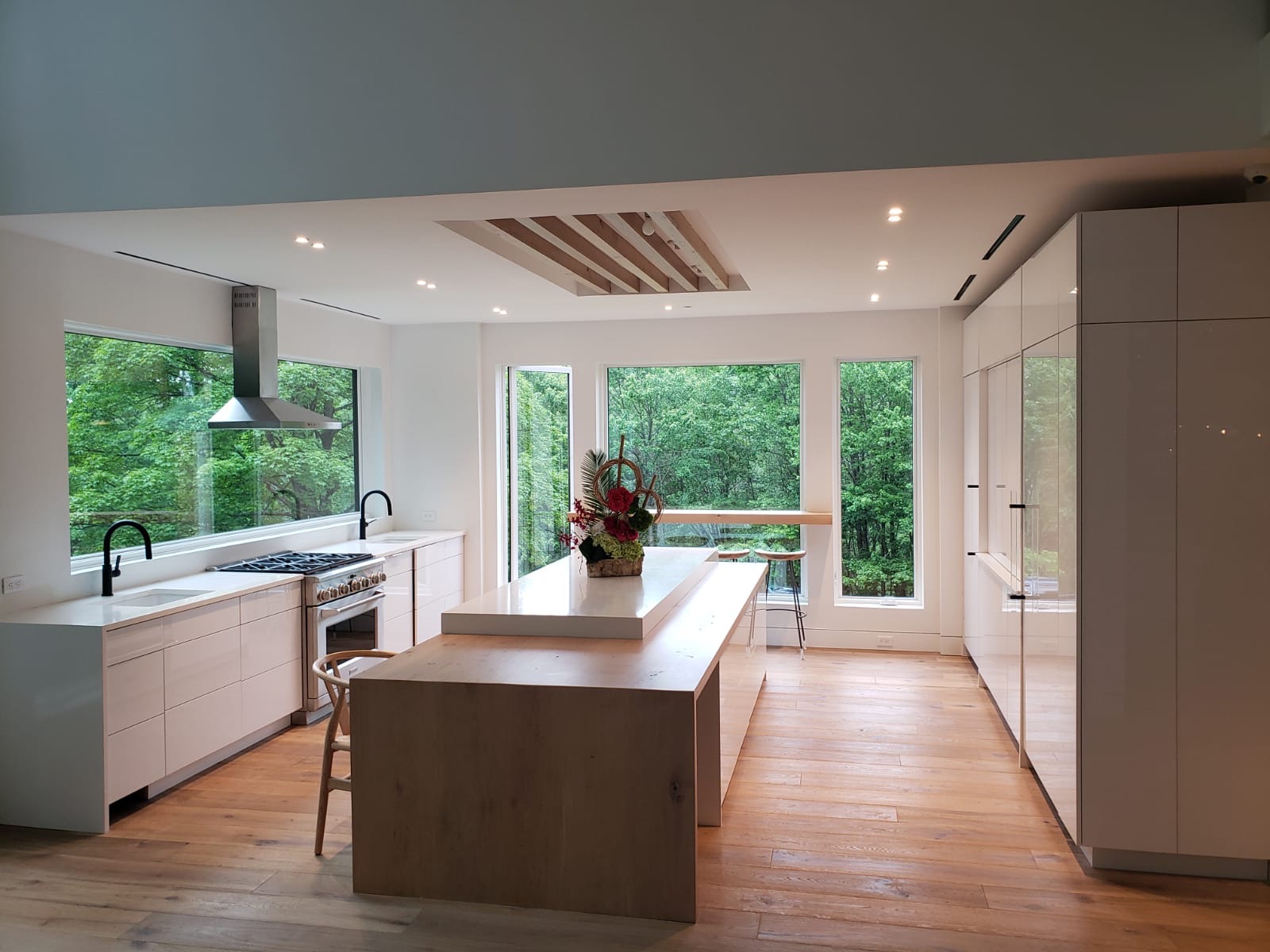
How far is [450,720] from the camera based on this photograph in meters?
2.94

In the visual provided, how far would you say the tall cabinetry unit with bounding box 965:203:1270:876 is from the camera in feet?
10.1

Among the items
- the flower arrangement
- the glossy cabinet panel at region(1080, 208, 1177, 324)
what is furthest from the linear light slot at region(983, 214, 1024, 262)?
the flower arrangement

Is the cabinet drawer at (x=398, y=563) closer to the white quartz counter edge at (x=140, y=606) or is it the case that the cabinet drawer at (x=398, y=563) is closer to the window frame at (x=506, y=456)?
the white quartz counter edge at (x=140, y=606)

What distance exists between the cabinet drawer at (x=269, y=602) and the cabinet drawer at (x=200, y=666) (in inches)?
4.8

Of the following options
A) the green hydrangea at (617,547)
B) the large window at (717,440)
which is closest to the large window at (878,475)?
the large window at (717,440)

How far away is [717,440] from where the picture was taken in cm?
717

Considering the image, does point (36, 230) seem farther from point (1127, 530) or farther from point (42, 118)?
point (1127, 530)

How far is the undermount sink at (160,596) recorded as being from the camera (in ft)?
13.8

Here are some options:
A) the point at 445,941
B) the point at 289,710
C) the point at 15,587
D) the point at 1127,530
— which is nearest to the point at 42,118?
the point at 15,587

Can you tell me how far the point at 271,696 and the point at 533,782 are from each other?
2.36 metres

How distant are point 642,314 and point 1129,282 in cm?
391

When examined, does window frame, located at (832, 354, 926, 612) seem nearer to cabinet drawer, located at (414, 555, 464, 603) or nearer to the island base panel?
cabinet drawer, located at (414, 555, 464, 603)

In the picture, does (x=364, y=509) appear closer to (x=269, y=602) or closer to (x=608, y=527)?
(x=269, y=602)

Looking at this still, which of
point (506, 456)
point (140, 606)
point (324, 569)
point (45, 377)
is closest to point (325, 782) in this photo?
point (140, 606)
